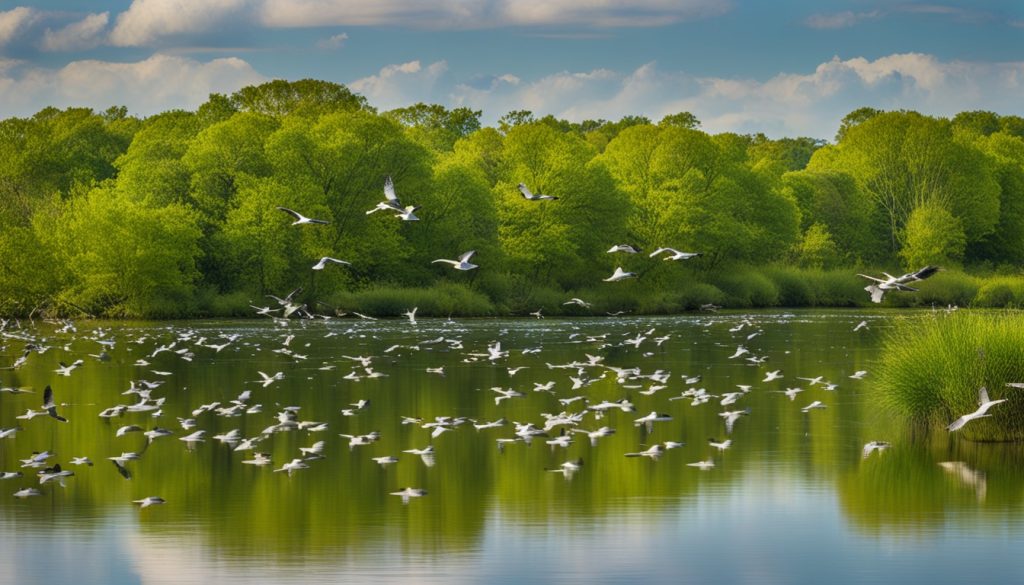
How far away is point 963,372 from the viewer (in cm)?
2419

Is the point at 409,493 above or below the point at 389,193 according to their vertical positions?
below

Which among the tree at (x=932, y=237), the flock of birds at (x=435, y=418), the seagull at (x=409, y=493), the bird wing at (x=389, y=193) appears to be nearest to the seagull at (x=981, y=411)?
the flock of birds at (x=435, y=418)

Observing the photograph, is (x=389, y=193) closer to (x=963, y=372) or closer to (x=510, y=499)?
(x=510, y=499)

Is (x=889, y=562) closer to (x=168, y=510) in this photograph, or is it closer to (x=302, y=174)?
(x=168, y=510)

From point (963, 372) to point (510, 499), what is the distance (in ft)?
26.9

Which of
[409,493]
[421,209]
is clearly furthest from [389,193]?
[421,209]

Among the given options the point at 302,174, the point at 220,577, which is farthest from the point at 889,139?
the point at 220,577

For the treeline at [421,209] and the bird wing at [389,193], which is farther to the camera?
the treeline at [421,209]

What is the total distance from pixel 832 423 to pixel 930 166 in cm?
8079

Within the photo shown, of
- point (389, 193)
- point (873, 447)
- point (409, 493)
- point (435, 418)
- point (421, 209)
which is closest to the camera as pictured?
point (409, 493)

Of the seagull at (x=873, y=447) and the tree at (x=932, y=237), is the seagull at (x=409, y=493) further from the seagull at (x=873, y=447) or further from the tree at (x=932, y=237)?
the tree at (x=932, y=237)

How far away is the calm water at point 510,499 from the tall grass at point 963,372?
484 millimetres

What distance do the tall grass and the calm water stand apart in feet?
1.59

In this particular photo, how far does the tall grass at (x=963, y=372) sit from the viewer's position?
24109 millimetres
